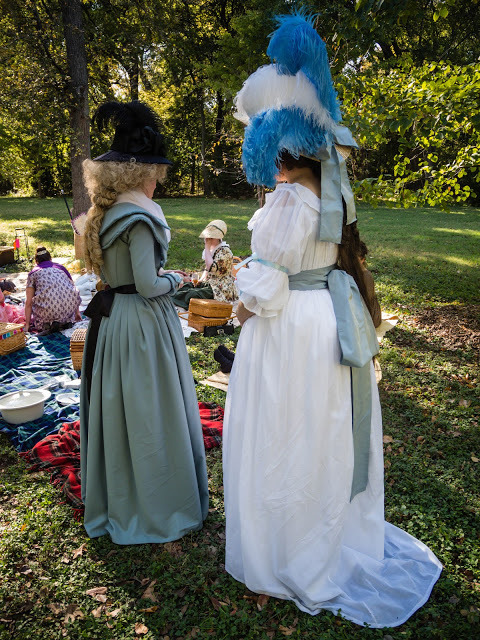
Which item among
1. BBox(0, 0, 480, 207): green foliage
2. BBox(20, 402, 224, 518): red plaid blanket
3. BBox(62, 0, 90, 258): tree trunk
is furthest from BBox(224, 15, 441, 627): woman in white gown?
BBox(62, 0, 90, 258): tree trunk

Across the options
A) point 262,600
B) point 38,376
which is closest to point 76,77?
point 38,376

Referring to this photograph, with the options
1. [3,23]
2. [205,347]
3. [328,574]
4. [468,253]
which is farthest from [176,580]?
[3,23]

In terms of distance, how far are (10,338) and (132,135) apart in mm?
3838

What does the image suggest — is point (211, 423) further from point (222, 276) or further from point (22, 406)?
point (222, 276)

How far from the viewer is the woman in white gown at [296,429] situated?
2125 millimetres

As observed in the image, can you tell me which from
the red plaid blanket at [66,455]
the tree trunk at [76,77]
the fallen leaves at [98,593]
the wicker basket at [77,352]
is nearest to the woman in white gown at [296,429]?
the fallen leaves at [98,593]

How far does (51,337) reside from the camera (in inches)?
242

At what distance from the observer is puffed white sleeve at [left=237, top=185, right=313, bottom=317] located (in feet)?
6.83

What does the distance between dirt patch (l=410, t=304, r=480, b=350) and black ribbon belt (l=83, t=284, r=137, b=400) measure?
14.8ft

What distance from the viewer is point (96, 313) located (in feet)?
8.89

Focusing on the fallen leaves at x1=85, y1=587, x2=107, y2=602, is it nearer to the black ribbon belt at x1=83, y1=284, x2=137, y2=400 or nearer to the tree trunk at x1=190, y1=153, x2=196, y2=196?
the black ribbon belt at x1=83, y1=284, x2=137, y2=400

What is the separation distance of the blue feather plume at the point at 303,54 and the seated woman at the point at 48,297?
476 cm

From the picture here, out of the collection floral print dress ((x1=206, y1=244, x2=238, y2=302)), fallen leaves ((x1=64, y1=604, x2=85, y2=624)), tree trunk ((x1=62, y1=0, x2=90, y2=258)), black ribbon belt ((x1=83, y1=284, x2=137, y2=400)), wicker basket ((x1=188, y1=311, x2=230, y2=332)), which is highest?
tree trunk ((x1=62, y1=0, x2=90, y2=258))

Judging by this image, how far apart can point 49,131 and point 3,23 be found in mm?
3578
